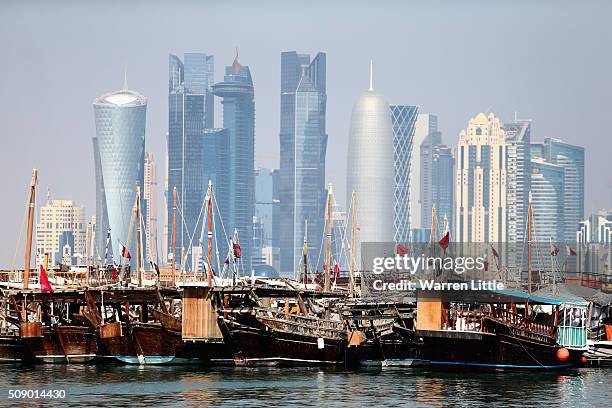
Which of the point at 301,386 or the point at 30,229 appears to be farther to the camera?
the point at 30,229

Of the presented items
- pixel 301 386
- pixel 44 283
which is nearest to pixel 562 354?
pixel 301 386

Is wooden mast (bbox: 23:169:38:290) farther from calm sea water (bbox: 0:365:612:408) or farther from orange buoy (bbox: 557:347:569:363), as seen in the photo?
orange buoy (bbox: 557:347:569:363)

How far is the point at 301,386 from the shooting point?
75.1 meters

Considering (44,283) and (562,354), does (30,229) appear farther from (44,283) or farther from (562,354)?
(562,354)

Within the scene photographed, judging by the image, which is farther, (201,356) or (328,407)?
(201,356)

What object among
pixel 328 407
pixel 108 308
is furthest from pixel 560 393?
pixel 108 308

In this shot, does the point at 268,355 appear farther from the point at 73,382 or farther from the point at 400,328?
the point at 73,382

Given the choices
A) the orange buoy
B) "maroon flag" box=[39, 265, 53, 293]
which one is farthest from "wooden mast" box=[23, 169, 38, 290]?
the orange buoy

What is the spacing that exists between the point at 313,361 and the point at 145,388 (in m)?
14.7

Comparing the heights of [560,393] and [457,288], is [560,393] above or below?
below

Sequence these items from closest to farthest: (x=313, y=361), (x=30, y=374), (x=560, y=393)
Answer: (x=560, y=393) → (x=30, y=374) → (x=313, y=361)

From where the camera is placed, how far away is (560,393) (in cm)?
7312

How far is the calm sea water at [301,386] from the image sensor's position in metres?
68.4

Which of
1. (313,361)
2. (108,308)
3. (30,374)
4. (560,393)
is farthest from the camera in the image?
(108,308)
